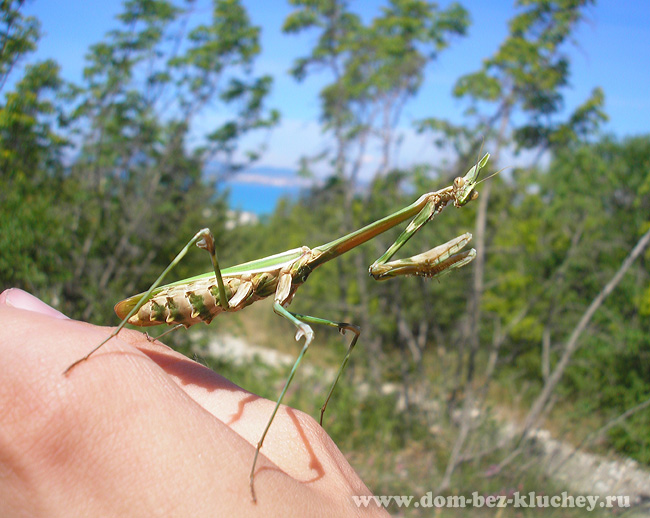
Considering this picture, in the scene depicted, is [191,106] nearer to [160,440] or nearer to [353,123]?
[353,123]

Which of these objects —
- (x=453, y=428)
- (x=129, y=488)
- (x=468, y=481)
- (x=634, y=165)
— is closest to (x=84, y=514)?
(x=129, y=488)

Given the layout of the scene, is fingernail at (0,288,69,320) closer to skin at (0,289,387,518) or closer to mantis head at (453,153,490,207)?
skin at (0,289,387,518)

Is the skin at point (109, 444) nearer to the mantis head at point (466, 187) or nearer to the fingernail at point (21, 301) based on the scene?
the fingernail at point (21, 301)

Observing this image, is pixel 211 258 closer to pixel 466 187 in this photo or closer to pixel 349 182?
pixel 466 187

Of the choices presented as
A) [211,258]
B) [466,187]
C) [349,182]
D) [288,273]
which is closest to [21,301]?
[211,258]

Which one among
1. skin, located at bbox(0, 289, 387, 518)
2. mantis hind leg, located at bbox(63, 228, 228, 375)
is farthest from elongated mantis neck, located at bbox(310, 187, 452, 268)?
skin, located at bbox(0, 289, 387, 518)

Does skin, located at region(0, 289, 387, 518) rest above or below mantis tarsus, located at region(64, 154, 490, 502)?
below
